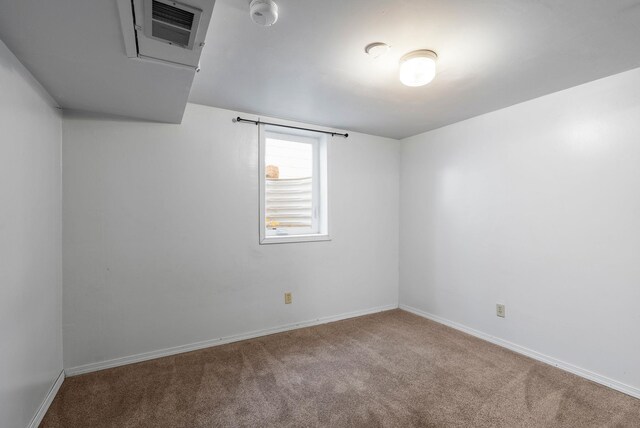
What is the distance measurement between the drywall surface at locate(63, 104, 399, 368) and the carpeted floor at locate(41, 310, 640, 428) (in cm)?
31

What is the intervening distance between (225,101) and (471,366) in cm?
305

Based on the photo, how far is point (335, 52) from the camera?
1890 mm

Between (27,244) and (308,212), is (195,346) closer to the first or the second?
(27,244)

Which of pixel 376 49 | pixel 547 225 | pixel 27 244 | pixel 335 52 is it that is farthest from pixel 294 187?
pixel 547 225

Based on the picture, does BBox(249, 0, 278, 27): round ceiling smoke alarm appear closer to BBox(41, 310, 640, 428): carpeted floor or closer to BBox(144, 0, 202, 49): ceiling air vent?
BBox(144, 0, 202, 49): ceiling air vent

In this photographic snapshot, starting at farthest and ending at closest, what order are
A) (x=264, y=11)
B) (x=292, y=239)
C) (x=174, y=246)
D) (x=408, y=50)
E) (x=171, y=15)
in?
(x=292, y=239), (x=174, y=246), (x=408, y=50), (x=264, y=11), (x=171, y=15)

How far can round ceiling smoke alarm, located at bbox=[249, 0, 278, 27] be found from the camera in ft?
4.63

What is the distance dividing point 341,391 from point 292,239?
157 centimetres

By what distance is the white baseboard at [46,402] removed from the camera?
5.82ft

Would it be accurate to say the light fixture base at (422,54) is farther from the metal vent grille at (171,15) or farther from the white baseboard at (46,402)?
the white baseboard at (46,402)

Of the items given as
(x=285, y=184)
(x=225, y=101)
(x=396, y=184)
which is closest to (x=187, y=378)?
(x=285, y=184)

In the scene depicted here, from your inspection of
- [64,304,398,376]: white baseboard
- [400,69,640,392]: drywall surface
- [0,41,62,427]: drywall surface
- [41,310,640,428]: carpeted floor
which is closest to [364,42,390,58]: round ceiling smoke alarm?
[400,69,640,392]: drywall surface

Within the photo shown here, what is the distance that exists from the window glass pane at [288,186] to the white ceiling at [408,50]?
2.02ft

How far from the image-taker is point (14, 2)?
45.5 inches
